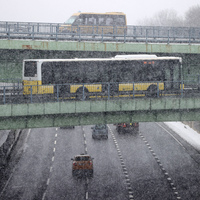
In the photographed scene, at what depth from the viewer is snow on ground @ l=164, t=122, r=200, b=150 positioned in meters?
36.3

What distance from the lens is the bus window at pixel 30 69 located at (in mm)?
24719

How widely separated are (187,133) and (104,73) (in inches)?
701

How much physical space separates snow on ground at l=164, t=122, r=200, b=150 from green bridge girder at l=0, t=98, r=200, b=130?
1544 cm

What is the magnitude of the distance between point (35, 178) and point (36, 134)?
1475 cm

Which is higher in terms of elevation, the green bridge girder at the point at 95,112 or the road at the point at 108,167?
the green bridge girder at the point at 95,112

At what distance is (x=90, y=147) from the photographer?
3550 centimetres

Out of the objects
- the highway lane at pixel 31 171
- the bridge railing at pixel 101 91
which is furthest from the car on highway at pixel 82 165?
the bridge railing at pixel 101 91

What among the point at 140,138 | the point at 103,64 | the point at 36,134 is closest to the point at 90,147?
the point at 140,138

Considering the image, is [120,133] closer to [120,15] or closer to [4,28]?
[120,15]

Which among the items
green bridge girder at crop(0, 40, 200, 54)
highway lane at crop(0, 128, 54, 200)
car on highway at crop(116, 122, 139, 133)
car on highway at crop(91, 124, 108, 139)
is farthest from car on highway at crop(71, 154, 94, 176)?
car on highway at crop(116, 122, 139, 133)

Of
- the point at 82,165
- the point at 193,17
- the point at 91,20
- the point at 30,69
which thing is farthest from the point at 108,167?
the point at 193,17

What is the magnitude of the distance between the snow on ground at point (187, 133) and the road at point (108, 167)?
67 centimetres

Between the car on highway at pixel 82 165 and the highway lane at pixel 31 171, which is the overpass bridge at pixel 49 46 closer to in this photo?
the highway lane at pixel 31 171

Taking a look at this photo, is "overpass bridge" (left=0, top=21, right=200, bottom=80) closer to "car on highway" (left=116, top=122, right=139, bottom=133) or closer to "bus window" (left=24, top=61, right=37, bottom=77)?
"bus window" (left=24, top=61, right=37, bottom=77)
